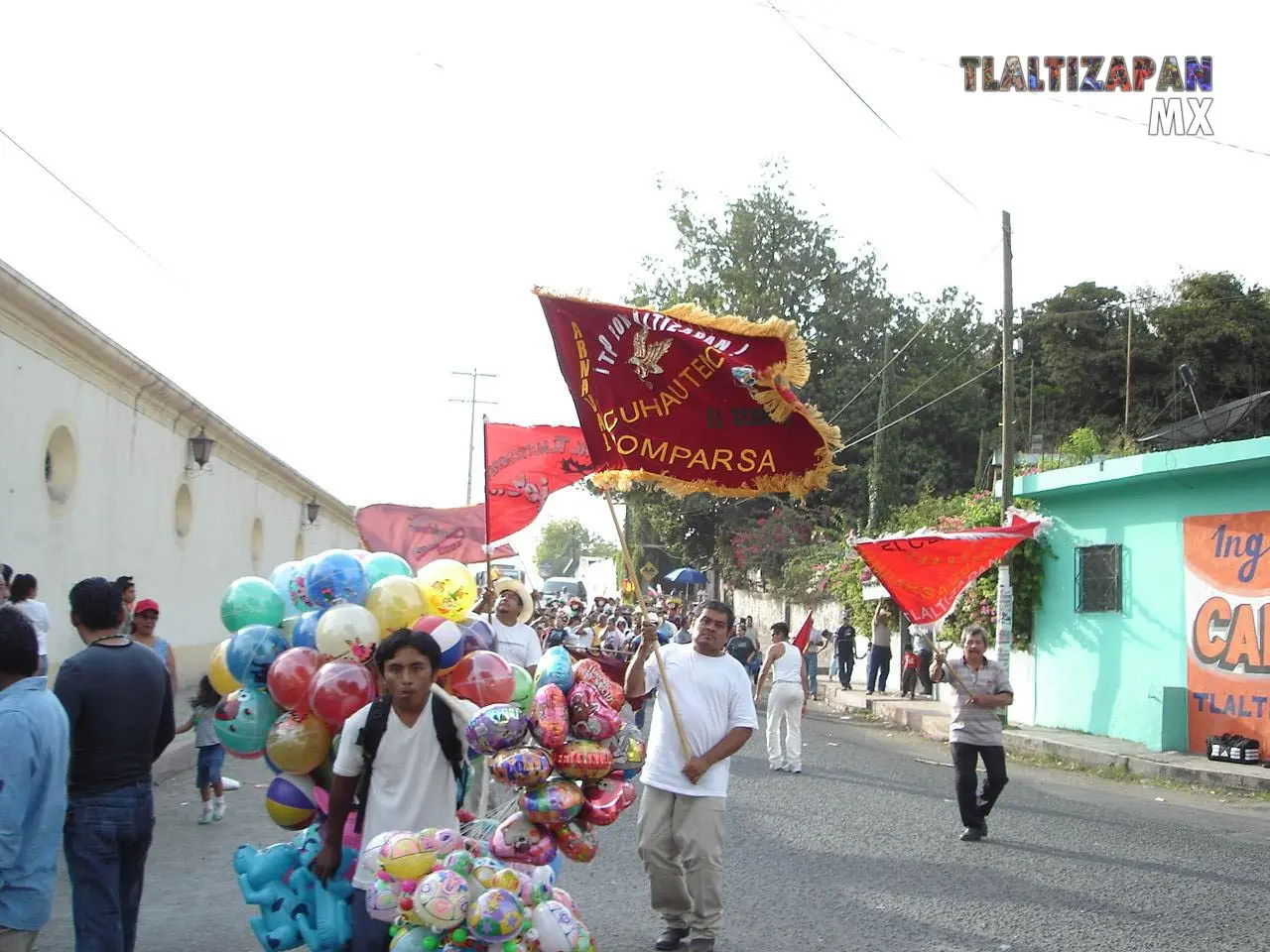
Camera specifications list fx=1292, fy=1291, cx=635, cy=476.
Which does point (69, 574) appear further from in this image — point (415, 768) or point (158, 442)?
point (415, 768)

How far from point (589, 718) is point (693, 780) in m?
1.34

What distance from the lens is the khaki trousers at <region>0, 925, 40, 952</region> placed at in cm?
429

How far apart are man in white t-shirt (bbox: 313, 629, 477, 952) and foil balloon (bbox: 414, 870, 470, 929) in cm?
40

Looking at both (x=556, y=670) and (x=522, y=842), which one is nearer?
(x=522, y=842)

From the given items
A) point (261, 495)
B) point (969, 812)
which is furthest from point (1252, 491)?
point (261, 495)

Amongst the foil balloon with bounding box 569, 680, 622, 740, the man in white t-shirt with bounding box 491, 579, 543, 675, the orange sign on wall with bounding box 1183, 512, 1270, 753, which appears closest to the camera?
the foil balloon with bounding box 569, 680, 622, 740

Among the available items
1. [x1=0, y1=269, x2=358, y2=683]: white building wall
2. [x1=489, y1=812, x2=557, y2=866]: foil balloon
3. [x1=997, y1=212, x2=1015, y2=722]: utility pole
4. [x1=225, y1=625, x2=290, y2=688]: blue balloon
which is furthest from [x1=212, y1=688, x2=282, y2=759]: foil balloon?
[x1=997, y1=212, x2=1015, y2=722]: utility pole

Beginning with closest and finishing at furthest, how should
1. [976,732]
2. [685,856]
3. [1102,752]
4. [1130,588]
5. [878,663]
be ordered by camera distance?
[685,856] → [976,732] → [1102,752] → [1130,588] → [878,663]

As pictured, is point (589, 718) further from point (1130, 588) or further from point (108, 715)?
point (1130, 588)

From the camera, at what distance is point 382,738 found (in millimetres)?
4910

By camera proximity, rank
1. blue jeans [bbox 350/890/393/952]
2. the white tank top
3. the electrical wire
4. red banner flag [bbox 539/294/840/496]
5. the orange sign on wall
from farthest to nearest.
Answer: the electrical wire, the orange sign on wall, the white tank top, red banner flag [bbox 539/294/840/496], blue jeans [bbox 350/890/393/952]

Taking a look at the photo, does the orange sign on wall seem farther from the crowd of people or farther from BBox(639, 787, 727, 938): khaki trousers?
BBox(639, 787, 727, 938): khaki trousers

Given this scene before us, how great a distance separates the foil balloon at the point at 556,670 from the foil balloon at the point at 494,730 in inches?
13.8

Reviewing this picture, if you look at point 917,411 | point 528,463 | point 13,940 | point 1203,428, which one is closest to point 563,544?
point 917,411
